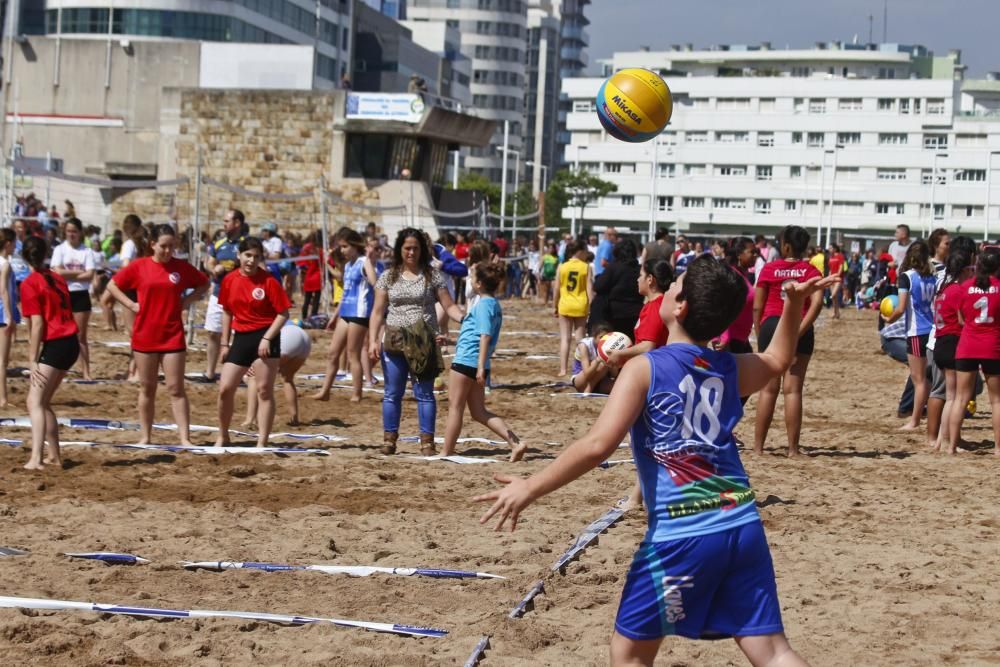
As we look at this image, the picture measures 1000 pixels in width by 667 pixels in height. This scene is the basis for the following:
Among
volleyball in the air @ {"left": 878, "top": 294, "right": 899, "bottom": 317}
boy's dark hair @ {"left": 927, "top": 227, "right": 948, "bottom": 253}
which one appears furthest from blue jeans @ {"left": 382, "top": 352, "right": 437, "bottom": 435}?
volleyball in the air @ {"left": 878, "top": 294, "right": 899, "bottom": 317}

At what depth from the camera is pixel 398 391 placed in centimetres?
1050

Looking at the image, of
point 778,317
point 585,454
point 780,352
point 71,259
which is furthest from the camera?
point 71,259

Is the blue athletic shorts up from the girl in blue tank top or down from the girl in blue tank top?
down

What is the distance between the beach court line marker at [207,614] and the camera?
586 centimetres

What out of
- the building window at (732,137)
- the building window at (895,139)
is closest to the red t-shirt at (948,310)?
the building window at (895,139)

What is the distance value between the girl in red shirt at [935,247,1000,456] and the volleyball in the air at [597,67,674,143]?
2872mm

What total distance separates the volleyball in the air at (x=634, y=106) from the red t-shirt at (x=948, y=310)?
286 cm

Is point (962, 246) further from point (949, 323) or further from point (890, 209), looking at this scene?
point (890, 209)

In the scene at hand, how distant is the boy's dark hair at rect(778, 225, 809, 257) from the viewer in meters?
10.1

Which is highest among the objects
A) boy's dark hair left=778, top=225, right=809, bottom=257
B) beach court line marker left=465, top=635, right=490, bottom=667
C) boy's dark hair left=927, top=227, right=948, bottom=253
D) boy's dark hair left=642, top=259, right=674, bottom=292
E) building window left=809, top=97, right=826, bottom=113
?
→ building window left=809, top=97, right=826, bottom=113

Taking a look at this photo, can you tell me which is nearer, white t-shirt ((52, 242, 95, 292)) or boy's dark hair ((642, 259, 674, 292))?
boy's dark hair ((642, 259, 674, 292))

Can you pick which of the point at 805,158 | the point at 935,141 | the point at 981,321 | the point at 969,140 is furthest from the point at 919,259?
the point at 805,158

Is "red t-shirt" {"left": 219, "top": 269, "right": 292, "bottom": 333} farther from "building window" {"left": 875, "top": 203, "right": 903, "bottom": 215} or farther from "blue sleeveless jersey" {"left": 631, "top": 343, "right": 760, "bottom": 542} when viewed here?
"building window" {"left": 875, "top": 203, "right": 903, "bottom": 215}

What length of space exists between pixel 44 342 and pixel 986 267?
23.5 ft
